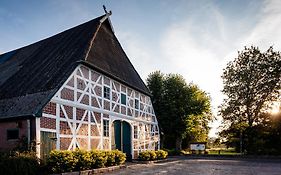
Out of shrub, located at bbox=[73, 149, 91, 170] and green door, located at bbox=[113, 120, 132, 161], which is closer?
shrub, located at bbox=[73, 149, 91, 170]

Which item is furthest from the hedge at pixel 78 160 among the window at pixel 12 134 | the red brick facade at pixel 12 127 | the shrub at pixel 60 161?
the window at pixel 12 134

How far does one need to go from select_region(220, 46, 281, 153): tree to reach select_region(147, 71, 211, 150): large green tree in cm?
375

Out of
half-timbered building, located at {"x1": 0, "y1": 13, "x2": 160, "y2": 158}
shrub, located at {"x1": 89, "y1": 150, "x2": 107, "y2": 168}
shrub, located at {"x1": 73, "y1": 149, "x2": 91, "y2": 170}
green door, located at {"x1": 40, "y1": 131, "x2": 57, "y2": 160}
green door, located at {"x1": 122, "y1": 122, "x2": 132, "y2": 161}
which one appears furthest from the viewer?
green door, located at {"x1": 122, "y1": 122, "x2": 132, "y2": 161}

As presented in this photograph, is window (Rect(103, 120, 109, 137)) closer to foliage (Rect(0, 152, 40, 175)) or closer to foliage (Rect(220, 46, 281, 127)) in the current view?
foliage (Rect(0, 152, 40, 175))

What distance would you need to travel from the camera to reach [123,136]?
19266 mm

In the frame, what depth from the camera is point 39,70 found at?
15.5 meters

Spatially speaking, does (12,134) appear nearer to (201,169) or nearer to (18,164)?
(18,164)

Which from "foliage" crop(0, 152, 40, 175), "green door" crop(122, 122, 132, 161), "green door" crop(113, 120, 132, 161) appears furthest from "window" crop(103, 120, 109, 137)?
"foliage" crop(0, 152, 40, 175)

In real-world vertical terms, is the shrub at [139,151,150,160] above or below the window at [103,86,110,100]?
below

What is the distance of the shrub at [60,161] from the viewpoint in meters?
11.0

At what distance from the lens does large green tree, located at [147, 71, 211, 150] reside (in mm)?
31781

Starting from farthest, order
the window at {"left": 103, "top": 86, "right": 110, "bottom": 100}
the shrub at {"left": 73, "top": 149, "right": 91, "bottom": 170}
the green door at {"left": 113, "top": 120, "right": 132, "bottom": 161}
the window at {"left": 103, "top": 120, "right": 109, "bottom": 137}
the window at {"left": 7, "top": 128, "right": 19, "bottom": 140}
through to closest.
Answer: the green door at {"left": 113, "top": 120, "right": 132, "bottom": 161}
the window at {"left": 103, "top": 86, "right": 110, "bottom": 100}
the window at {"left": 103, "top": 120, "right": 109, "bottom": 137}
the window at {"left": 7, "top": 128, "right": 19, "bottom": 140}
the shrub at {"left": 73, "top": 149, "right": 91, "bottom": 170}

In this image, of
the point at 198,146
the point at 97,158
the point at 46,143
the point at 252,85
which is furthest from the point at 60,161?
the point at 252,85

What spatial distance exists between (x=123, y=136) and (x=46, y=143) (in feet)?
25.8
